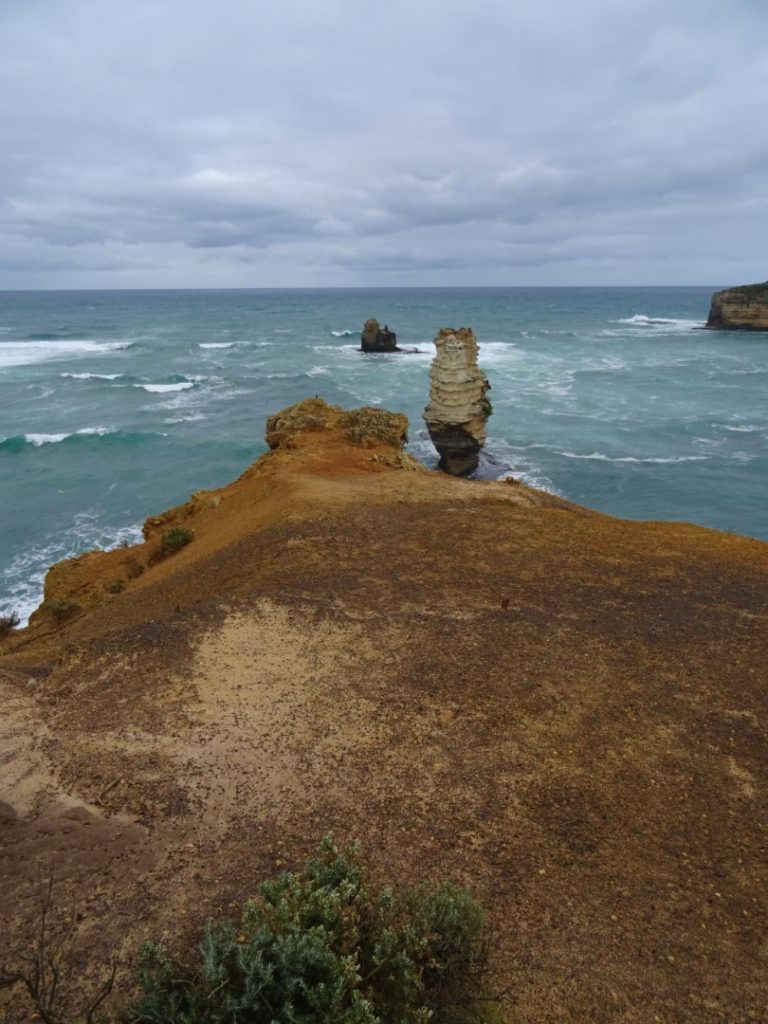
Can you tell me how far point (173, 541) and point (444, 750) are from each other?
381 inches

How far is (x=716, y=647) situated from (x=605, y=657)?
148 centimetres

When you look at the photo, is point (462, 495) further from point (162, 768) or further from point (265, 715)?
point (162, 768)

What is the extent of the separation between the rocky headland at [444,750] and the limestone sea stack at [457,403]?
51.9 ft

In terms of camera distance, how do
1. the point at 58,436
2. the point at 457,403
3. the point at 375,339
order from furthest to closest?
the point at 375,339 → the point at 58,436 → the point at 457,403

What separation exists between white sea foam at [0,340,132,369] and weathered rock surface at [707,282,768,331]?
229ft

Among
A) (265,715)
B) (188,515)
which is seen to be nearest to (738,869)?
(265,715)

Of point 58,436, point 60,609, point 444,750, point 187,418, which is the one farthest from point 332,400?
point 444,750

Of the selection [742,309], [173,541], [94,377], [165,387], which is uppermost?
[742,309]

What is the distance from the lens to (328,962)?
3.84 metres

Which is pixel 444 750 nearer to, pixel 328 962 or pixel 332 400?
pixel 328 962

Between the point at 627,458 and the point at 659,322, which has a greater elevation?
the point at 659,322

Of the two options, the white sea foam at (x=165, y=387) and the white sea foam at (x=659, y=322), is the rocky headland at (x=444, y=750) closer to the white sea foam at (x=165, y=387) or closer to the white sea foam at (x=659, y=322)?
the white sea foam at (x=165, y=387)

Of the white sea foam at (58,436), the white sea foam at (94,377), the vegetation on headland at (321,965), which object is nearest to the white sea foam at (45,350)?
the white sea foam at (94,377)

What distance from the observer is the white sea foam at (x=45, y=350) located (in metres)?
62.0
